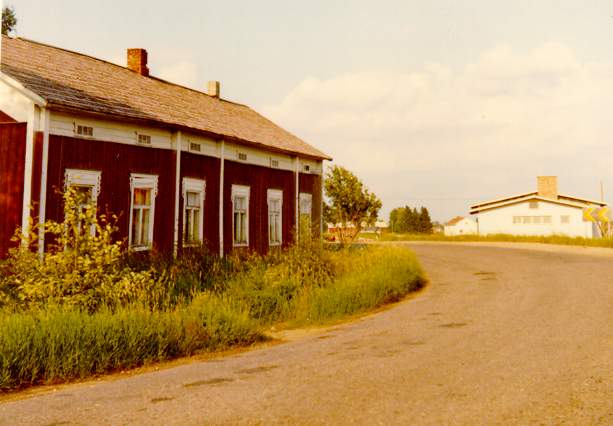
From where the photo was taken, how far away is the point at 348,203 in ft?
75.4

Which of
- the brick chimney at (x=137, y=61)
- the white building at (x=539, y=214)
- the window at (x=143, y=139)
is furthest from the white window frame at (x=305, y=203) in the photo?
the white building at (x=539, y=214)

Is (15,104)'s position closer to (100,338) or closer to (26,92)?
(26,92)

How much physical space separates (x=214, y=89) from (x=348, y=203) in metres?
7.74

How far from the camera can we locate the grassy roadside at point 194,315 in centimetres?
659

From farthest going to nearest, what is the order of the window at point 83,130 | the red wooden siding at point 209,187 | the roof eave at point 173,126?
the red wooden siding at point 209,187, the window at point 83,130, the roof eave at point 173,126

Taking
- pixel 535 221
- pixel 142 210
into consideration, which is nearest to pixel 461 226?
pixel 535 221

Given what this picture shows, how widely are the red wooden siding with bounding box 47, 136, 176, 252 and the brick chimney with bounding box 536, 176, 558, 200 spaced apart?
40649mm

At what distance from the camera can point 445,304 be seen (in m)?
11.3

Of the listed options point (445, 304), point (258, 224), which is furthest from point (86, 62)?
point (445, 304)

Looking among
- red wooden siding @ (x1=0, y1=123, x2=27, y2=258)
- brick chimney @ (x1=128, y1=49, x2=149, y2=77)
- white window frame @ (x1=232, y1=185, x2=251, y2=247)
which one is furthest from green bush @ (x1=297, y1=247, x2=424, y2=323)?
brick chimney @ (x1=128, y1=49, x2=149, y2=77)

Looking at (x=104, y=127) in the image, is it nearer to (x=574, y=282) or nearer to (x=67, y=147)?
(x=67, y=147)

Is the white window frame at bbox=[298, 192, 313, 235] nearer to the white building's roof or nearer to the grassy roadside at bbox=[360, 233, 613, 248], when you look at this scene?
the grassy roadside at bbox=[360, 233, 613, 248]

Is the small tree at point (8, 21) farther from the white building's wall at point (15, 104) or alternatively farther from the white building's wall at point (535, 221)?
the white building's wall at point (535, 221)

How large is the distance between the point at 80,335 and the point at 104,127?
725 cm
